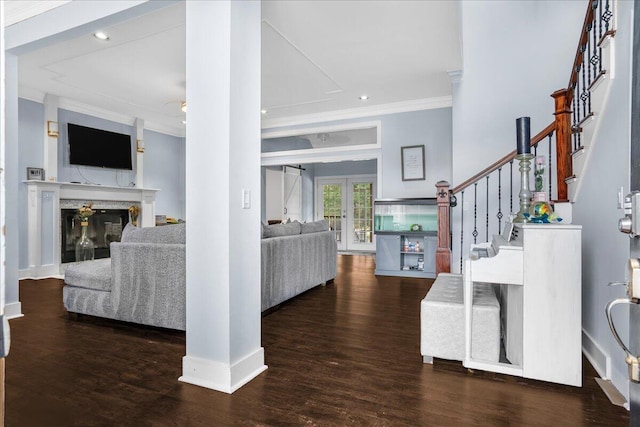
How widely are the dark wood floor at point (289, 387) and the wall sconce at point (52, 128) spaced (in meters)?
3.68

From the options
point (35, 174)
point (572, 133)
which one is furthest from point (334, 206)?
point (572, 133)

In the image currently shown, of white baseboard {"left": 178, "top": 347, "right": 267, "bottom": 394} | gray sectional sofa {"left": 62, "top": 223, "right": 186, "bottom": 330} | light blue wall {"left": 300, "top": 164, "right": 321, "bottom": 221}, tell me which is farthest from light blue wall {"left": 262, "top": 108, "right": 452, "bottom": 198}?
white baseboard {"left": 178, "top": 347, "right": 267, "bottom": 394}

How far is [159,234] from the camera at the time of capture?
2.96 m

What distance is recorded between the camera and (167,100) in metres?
5.89

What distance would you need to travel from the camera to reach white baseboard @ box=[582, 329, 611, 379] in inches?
80.5

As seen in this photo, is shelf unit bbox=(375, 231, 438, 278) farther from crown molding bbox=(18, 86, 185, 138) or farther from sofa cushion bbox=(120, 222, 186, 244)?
crown molding bbox=(18, 86, 185, 138)

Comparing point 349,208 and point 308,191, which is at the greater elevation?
point 308,191

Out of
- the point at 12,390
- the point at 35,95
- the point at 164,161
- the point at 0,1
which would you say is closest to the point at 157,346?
the point at 12,390

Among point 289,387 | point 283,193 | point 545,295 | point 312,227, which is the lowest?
point 289,387

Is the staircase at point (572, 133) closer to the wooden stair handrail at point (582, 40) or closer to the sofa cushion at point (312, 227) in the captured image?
the wooden stair handrail at point (582, 40)

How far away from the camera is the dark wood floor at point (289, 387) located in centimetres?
170

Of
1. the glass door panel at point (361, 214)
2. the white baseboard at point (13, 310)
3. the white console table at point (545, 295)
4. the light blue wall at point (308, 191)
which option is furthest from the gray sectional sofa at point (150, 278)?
the light blue wall at point (308, 191)

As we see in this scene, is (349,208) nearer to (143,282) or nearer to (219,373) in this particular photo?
(143,282)

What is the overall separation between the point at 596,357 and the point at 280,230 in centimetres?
274
